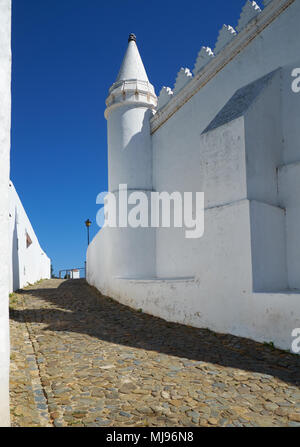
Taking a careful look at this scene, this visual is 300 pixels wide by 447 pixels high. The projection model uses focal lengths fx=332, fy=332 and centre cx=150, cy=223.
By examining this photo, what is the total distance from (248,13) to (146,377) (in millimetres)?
7407

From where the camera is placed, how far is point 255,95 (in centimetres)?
619

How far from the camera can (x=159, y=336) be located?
6055 mm

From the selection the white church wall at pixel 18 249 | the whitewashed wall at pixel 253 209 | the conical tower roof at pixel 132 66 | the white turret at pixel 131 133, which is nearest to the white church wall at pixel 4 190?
the whitewashed wall at pixel 253 209

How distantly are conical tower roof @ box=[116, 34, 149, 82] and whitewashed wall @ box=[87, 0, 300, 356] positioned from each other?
388 cm

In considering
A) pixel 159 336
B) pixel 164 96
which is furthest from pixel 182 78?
pixel 159 336

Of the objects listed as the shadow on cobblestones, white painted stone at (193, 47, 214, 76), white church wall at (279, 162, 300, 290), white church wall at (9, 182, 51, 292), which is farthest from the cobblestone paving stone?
white church wall at (9, 182, 51, 292)

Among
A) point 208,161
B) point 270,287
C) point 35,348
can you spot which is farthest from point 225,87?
point 35,348

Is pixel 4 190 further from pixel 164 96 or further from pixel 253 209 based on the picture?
pixel 164 96

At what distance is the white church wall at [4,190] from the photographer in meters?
2.56

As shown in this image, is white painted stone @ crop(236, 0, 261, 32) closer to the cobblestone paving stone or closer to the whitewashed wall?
the whitewashed wall

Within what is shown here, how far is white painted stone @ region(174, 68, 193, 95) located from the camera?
9.04 m

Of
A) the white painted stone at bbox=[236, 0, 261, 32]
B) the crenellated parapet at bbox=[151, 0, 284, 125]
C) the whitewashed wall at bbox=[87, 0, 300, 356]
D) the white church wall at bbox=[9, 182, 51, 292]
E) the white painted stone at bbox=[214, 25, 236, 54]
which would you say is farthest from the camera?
the white church wall at bbox=[9, 182, 51, 292]

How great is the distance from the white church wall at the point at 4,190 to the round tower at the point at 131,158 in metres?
7.09

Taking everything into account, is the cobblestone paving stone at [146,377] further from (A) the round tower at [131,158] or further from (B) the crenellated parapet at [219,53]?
(B) the crenellated parapet at [219,53]
